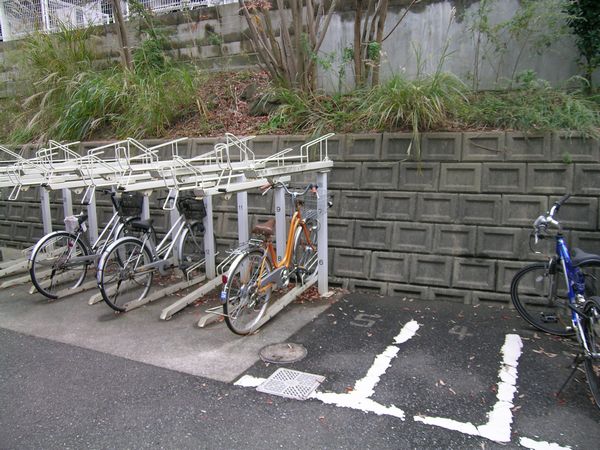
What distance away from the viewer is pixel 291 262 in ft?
17.9

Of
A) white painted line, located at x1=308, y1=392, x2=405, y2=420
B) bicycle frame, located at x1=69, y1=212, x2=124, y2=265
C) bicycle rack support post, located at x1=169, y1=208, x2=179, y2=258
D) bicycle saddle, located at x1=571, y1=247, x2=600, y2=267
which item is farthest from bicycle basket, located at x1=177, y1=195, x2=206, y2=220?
bicycle saddle, located at x1=571, y1=247, x2=600, y2=267

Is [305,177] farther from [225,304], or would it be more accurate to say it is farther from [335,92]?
[225,304]

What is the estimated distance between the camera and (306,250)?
5723 millimetres

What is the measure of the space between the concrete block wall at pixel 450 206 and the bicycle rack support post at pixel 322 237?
0.32m

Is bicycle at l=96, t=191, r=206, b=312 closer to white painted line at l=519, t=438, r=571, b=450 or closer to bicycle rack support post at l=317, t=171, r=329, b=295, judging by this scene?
bicycle rack support post at l=317, t=171, r=329, b=295

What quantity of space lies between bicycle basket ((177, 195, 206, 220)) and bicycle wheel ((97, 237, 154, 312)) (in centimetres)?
64

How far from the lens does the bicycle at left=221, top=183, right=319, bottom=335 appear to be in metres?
4.54

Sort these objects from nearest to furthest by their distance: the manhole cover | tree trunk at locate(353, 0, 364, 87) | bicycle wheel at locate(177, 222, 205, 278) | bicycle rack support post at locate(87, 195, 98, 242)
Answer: the manhole cover, bicycle wheel at locate(177, 222, 205, 278), bicycle rack support post at locate(87, 195, 98, 242), tree trunk at locate(353, 0, 364, 87)

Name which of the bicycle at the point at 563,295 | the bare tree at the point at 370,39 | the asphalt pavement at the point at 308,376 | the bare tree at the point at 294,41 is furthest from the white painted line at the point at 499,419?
the bare tree at the point at 294,41

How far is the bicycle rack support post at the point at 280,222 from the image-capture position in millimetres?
5430

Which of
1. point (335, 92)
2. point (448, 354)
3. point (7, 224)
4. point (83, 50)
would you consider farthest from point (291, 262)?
point (83, 50)

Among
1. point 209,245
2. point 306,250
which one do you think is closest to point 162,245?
point 209,245

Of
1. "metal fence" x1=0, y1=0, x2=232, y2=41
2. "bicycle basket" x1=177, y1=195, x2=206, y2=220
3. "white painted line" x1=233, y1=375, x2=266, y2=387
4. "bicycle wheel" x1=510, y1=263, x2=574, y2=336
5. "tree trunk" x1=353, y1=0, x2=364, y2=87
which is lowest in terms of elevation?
"white painted line" x1=233, y1=375, x2=266, y2=387

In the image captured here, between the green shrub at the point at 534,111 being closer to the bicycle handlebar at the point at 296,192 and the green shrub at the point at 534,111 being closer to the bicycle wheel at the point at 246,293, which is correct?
the bicycle handlebar at the point at 296,192
